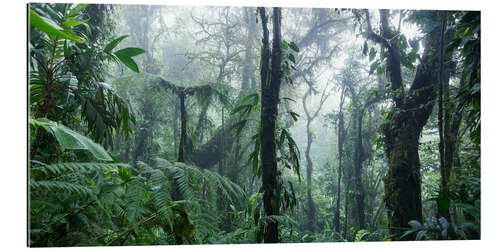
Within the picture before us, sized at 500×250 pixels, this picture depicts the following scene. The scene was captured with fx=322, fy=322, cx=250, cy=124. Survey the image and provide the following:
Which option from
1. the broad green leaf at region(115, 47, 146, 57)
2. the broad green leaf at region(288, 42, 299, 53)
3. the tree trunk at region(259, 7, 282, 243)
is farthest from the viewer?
the broad green leaf at region(288, 42, 299, 53)

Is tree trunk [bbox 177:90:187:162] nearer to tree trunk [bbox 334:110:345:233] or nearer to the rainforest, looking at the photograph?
the rainforest

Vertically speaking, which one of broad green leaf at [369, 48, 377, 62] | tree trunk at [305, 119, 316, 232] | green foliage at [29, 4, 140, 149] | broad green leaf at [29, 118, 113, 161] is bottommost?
tree trunk at [305, 119, 316, 232]

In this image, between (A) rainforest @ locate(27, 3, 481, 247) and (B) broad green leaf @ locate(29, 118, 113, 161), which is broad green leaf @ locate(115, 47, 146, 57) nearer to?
(A) rainforest @ locate(27, 3, 481, 247)

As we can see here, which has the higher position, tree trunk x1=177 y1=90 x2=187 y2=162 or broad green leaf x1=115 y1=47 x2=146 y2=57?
broad green leaf x1=115 y1=47 x2=146 y2=57

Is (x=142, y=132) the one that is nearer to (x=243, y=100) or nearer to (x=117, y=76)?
(x=117, y=76)

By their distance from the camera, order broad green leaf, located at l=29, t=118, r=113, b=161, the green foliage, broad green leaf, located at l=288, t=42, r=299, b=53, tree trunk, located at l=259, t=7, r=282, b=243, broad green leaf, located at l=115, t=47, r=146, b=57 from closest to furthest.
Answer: broad green leaf, located at l=29, t=118, r=113, b=161 < the green foliage < broad green leaf, located at l=115, t=47, r=146, b=57 < tree trunk, located at l=259, t=7, r=282, b=243 < broad green leaf, located at l=288, t=42, r=299, b=53

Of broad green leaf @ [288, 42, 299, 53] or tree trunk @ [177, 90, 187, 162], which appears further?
tree trunk @ [177, 90, 187, 162]

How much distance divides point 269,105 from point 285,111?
0.20 metres

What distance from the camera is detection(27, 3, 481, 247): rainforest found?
1.97 meters

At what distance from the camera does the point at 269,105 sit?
2.20 meters

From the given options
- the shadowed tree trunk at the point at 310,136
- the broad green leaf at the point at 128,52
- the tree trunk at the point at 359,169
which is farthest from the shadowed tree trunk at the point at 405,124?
the broad green leaf at the point at 128,52

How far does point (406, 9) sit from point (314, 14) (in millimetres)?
667

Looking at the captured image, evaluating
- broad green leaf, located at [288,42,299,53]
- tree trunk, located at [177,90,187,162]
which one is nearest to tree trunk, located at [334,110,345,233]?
broad green leaf, located at [288,42,299,53]

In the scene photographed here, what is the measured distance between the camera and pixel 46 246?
1577mm
